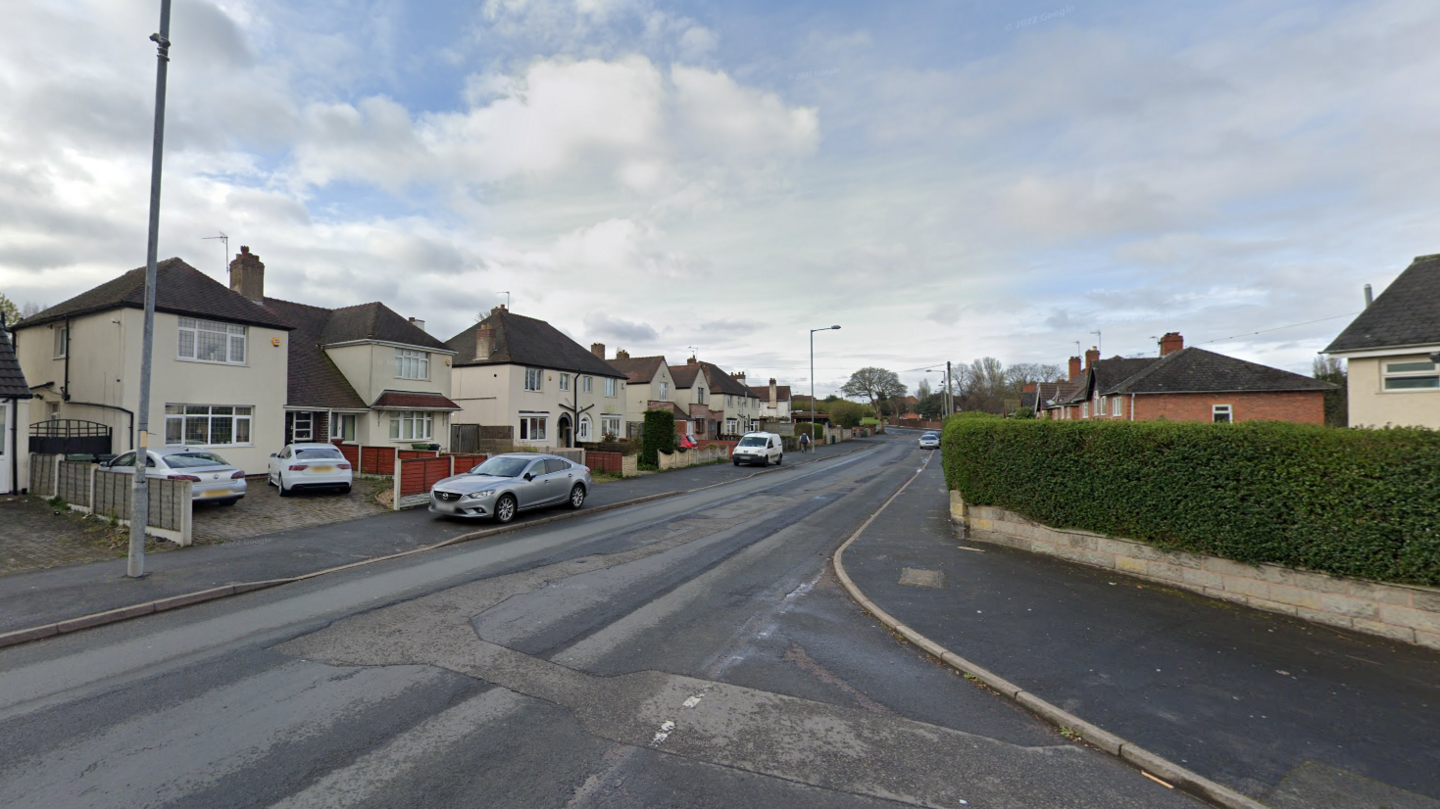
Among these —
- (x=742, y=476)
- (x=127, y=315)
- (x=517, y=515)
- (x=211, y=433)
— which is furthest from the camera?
(x=742, y=476)

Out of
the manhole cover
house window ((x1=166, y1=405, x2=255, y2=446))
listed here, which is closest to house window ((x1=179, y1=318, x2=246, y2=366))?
house window ((x1=166, y1=405, x2=255, y2=446))

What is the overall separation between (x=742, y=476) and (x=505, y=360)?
13.8 meters

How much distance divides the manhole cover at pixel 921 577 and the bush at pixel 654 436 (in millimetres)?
20689

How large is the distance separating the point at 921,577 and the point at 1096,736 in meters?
4.46

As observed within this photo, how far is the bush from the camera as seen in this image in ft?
95.7

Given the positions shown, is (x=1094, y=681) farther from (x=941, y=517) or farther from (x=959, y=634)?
(x=941, y=517)

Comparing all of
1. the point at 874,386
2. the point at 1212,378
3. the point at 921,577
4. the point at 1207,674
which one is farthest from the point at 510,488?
the point at 874,386

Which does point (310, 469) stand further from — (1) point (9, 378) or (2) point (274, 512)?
(1) point (9, 378)

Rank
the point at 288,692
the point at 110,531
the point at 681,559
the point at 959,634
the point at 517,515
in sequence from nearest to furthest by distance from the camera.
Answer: the point at 288,692, the point at 959,634, the point at 681,559, the point at 110,531, the point at 517,515

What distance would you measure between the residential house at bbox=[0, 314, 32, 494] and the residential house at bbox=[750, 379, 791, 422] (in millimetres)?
Answer: 66595

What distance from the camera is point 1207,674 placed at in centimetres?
551

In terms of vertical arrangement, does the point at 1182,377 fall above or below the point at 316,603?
above

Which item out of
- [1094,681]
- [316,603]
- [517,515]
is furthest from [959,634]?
[517,515]

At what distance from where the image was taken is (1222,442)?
7906 mm
